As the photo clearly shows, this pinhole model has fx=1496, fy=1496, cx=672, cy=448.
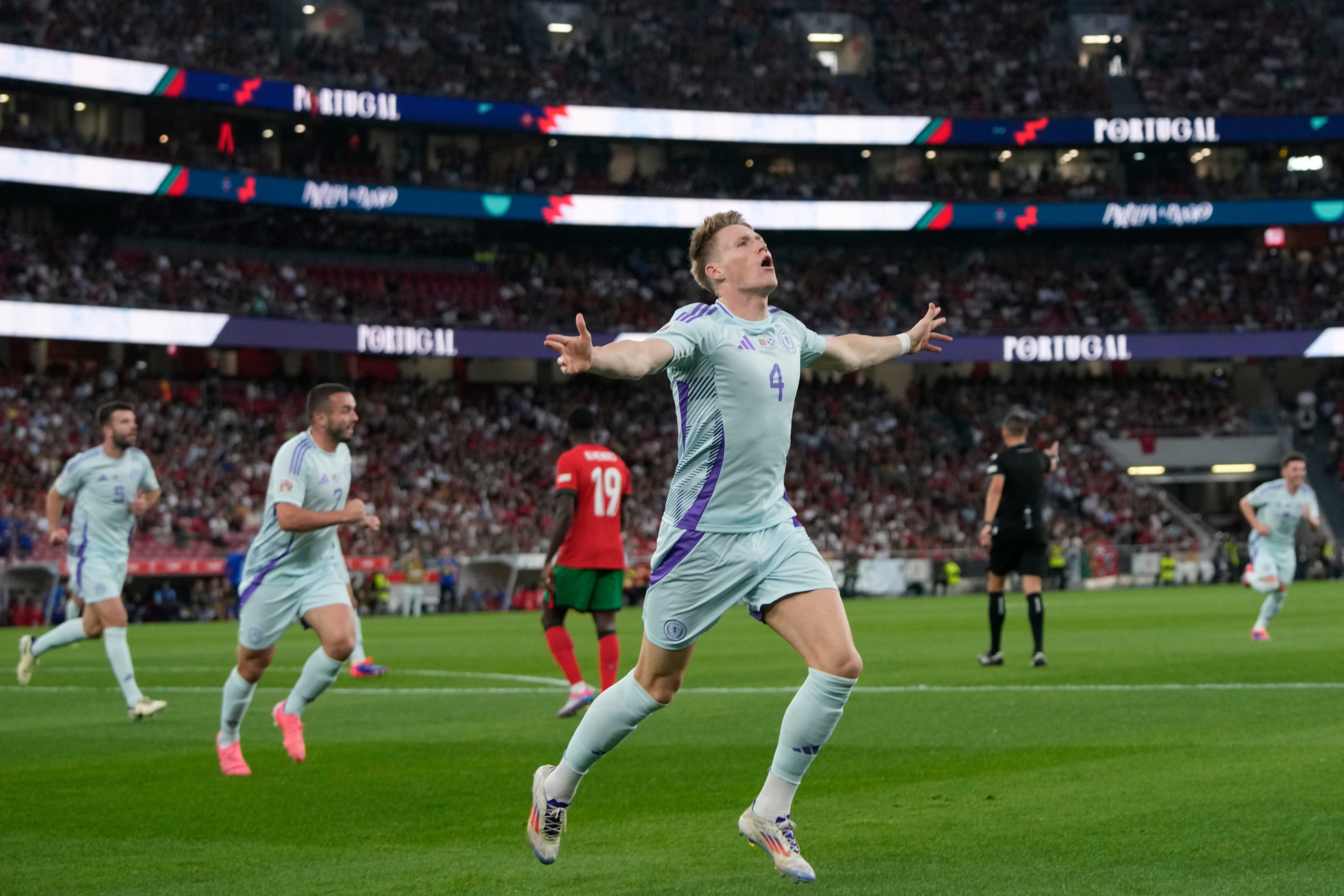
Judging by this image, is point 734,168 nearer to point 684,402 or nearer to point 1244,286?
point 1244,286

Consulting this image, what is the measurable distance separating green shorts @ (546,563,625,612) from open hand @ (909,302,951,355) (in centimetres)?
531

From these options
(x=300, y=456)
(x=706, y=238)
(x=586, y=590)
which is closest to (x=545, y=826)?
(x=706, y=238)

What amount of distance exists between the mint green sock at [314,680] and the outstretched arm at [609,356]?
4.14 metres

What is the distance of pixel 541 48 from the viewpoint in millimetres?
55156

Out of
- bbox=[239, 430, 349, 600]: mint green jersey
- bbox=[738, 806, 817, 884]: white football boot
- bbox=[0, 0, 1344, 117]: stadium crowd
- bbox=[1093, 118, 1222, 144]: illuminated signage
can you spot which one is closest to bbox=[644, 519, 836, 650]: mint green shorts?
bbox=[738, 806, 817, 884]: white football boot

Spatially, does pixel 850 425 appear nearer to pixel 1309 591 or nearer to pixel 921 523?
pixel 921 523

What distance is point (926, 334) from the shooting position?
283 inches

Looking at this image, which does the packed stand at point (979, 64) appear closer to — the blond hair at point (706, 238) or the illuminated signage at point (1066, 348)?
the illuminated signage at point (1066, 348)

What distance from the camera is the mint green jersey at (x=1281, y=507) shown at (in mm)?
17641

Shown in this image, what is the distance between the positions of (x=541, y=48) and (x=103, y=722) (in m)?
46.3

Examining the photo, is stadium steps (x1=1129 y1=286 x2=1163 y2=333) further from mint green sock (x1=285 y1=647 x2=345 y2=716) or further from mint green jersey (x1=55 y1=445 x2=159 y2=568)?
mint green sock (x1=285 y1=647 x2=345 y2=716)

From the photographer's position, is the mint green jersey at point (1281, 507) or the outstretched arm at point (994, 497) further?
the mint green jersey at point (1281, 507)

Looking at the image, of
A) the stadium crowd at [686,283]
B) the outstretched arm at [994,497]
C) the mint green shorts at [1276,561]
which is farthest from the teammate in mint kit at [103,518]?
the stadium crowd at [686,283]

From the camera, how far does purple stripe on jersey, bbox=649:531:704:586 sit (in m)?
6.02
